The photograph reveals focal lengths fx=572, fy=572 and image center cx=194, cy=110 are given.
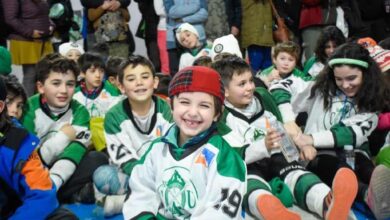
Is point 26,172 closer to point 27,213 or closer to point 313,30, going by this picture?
point 27,213

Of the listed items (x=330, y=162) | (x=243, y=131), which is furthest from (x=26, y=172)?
(x=330, y=162)

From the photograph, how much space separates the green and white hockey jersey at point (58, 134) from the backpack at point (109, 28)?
1.70m

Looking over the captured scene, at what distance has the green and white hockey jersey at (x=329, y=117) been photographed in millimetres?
2619

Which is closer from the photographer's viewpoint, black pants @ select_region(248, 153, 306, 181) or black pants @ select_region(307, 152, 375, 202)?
black pants @ select_region(248, 153, 306, 181)

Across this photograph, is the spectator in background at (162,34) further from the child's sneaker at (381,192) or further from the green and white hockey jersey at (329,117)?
the child's sneaker at (381,192)

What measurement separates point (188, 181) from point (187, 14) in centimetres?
293

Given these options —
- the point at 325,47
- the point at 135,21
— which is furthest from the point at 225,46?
the point at 135,21

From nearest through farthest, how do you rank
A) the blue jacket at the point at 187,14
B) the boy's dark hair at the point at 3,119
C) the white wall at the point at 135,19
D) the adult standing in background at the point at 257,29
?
1. the boy's dark hair at the point at 3,119
2. the blue jacket at the point at 187,14
3. the adult standing in background at the point at 257,29
4. the white wall at the point at 135,19

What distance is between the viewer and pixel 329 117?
2.76m

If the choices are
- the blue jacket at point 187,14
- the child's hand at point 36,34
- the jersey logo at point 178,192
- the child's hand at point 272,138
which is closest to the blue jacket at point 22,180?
the jersey logo at point 178,192

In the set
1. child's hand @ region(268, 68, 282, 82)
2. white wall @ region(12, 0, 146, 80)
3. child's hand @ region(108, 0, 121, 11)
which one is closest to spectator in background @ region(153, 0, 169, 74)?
child's hand @ region(108, 0, 121, 11)

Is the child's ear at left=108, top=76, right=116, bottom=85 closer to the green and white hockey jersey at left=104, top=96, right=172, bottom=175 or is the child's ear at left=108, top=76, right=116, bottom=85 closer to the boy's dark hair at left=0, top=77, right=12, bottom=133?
the green and white hockey jersey at left=104, top=96, right=172, bottom=175

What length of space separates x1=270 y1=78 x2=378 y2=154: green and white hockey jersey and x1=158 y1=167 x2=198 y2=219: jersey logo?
A: 3.41ft

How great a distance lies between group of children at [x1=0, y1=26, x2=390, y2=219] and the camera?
1.76 m
